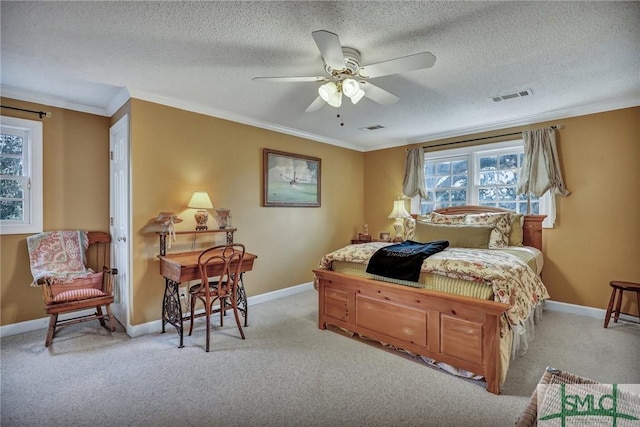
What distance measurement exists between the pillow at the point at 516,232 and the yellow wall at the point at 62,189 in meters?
4.94

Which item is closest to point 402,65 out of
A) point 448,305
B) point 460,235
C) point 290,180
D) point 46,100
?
point 448,305

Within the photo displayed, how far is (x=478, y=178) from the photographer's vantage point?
4.52m

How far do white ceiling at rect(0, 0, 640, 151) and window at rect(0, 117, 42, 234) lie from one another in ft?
1.16

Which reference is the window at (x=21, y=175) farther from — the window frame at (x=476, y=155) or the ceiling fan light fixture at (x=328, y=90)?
the window frame at (x=476, y=155)

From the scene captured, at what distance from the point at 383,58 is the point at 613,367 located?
3069 millimetres

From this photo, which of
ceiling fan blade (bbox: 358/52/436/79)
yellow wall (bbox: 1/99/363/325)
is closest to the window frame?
yellow wall (bbox: 1/99/363/325)

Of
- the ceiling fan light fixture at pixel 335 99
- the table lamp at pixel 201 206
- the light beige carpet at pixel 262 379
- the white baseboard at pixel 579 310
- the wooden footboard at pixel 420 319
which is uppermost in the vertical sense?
the ceiling fan light fixture at pixel 335 99

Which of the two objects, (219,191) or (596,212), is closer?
(596,212)

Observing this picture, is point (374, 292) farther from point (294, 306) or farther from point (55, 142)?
point (55, 142)

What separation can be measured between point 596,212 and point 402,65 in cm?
328

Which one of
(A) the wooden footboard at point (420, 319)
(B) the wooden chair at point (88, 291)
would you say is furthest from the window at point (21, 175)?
(A) the wooden footboard at point (420, 319)

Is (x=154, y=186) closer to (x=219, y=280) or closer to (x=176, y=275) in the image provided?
(x=176, y=275)

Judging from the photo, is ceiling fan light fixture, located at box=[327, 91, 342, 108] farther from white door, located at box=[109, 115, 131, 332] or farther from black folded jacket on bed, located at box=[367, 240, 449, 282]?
white door, located at box=[109, 115, 131, 332]

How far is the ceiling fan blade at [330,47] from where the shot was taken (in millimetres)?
1664
